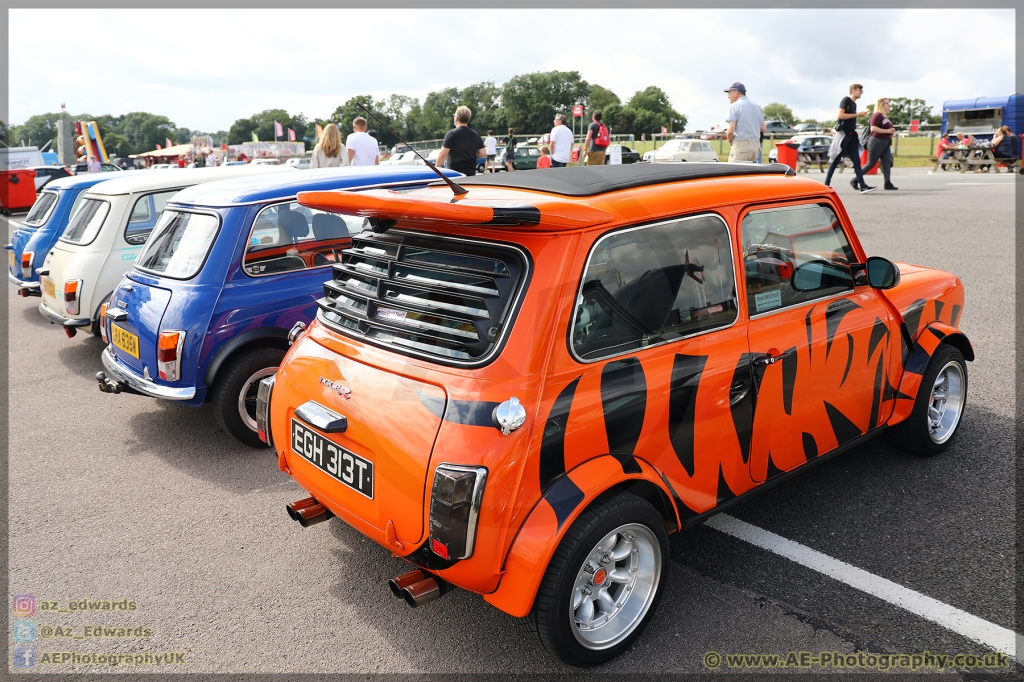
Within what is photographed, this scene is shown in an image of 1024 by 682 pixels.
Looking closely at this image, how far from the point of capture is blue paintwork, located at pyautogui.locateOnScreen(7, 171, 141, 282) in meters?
9.43

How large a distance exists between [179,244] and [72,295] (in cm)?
245

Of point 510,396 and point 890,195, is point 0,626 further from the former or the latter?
point 890,195

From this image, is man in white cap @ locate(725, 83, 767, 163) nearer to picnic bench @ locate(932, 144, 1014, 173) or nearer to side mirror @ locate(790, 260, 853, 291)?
side mirror @ locate(790, 260, 853, 291)

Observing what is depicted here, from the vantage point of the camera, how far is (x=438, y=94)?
164 metres

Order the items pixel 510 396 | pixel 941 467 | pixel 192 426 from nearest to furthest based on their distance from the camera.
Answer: pixel 510 396, pixel 941 467, pixel 192 426

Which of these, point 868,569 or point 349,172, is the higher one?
point 349,172

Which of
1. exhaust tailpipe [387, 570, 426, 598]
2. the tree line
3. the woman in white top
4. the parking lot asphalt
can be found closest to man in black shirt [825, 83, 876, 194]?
the woman in white top

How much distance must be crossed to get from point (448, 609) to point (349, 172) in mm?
4062

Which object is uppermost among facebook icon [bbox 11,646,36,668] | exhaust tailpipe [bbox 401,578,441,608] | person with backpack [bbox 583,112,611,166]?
person with backpack [bbox 583,112,611,166]

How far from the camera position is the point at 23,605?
3422mm

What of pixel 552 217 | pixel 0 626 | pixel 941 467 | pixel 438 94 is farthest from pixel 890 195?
pixel 438 94

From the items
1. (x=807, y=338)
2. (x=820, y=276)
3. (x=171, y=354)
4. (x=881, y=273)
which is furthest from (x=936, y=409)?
(x=171, y=354)

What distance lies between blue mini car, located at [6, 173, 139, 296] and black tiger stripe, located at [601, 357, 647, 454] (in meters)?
8.70

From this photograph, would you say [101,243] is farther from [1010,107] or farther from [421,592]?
[1010,107]
